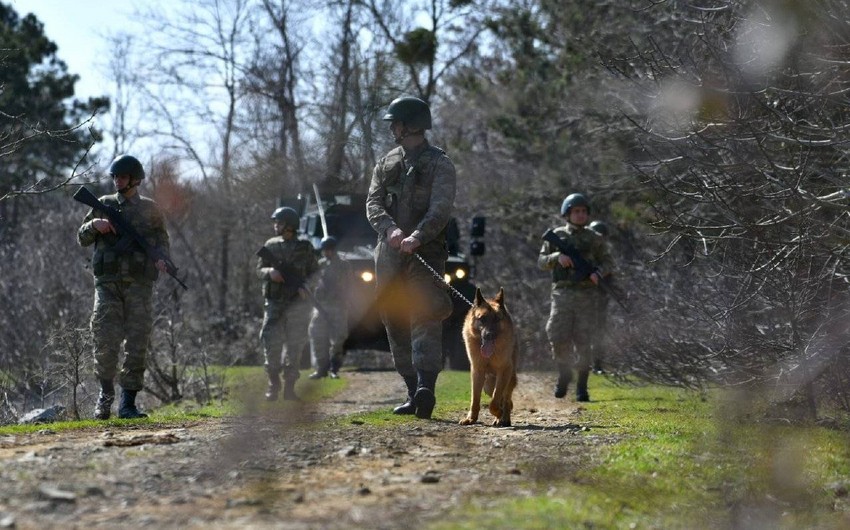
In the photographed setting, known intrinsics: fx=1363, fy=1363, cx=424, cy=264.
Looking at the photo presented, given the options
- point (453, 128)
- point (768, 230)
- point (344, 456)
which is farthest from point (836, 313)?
point (453, 128)

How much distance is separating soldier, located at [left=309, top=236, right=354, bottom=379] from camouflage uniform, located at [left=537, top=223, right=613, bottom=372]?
5732 mm

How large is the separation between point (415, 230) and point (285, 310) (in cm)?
550

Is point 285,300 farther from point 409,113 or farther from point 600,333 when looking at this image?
point 409,113

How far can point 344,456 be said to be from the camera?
808cm

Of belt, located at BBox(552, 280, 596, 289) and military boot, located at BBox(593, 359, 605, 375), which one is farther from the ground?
belt, located at BBox(552, 280, 596, 289)

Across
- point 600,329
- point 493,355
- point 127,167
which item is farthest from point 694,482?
point 600,329

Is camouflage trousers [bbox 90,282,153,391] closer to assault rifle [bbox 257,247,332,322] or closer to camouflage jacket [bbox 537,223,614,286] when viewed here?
assault rifle [bbox 257,247,332,322]

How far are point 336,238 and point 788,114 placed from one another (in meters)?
11.4

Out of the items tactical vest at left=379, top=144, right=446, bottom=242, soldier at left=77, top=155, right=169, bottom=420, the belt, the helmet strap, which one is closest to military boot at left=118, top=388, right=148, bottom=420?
soldier at left=77, top=155, right=169, bottom=420

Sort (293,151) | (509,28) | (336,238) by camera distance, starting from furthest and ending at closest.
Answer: (293,151)
(509,28)
(336,238)

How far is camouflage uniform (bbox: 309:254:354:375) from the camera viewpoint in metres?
20.1

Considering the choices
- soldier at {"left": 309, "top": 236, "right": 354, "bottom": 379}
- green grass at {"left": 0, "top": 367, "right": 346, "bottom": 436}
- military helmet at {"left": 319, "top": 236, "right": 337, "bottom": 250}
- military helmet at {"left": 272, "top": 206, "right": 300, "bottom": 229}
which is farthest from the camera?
soldier at {"left": 309, "top": 236, "right": 354, "bottom": 379}

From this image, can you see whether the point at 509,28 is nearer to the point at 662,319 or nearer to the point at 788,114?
the point at 662,319

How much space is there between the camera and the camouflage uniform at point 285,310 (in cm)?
1575
